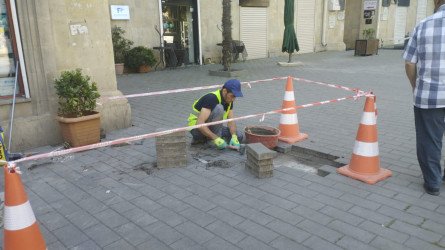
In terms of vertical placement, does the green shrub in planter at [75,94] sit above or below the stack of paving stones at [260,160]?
above

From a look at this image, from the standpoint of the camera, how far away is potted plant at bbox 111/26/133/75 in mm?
12917

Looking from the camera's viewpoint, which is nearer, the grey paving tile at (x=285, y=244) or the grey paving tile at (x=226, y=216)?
the grey paving tile at (x=285, y=244)

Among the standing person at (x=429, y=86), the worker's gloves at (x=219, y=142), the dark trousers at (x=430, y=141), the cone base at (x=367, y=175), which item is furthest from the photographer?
the worker's gloves at (x=219, y=142)

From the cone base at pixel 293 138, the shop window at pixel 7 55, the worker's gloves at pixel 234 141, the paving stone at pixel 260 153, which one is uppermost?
the shop window at pixel 7 55

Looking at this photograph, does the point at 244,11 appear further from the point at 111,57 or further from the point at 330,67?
the point at 111,57

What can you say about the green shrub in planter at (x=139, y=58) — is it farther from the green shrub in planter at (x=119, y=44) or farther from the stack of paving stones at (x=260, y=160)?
the stack of paving stones at (x=260, y=160)

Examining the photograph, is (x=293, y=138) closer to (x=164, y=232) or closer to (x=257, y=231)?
(x=257, y=231)

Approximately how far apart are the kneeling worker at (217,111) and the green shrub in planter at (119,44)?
8752 millimetres

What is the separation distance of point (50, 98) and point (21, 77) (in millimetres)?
480

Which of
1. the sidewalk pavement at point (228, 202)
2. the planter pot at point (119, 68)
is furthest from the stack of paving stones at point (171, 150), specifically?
the planter pot at point (119, 68)

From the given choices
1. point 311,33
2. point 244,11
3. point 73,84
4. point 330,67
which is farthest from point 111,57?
point 311,33

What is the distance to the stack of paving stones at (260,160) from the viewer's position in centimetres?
421

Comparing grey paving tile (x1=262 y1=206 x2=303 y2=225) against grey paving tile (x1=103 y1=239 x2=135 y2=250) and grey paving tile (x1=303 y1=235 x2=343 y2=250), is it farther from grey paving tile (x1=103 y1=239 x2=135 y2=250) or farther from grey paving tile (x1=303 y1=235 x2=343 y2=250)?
grey paving tile (x1=103 y1=239 x2=135 y2=250)

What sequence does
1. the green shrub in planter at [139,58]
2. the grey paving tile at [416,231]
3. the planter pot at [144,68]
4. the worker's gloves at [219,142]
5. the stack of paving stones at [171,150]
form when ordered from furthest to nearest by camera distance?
the planter pot at [144,68]
the green shrub in planter at [139,58]
the worker's gloves at [219,142]
the stack of paving stones at [171,150]
the grey paving tile at [416,231]
